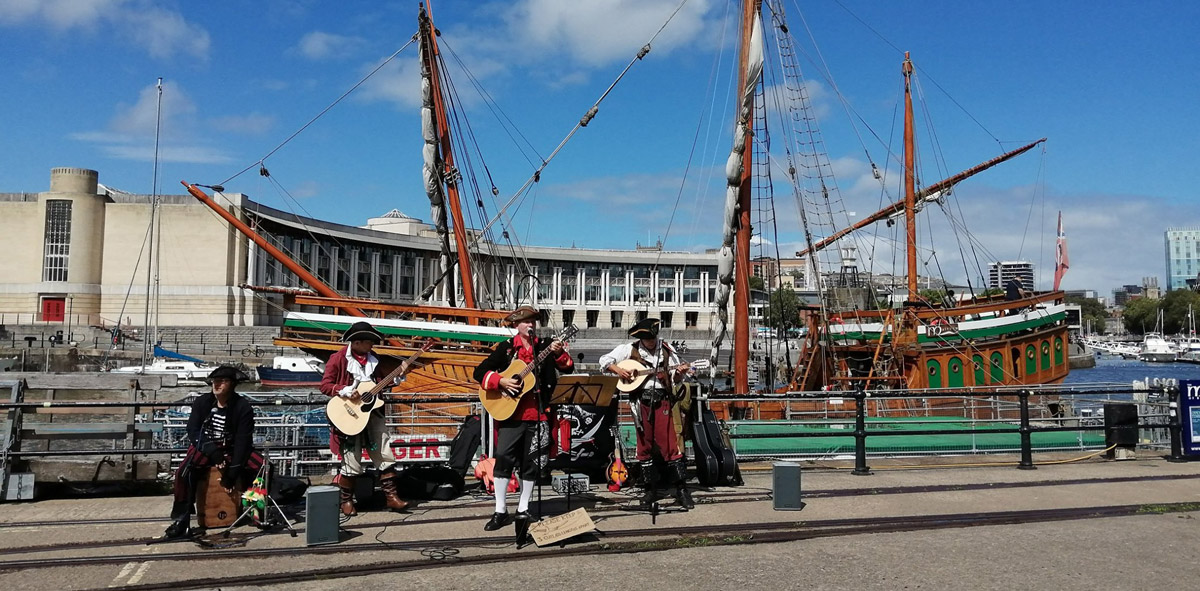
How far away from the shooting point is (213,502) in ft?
24.7

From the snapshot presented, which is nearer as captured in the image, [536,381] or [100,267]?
[536,381]

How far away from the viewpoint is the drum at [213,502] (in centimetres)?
747

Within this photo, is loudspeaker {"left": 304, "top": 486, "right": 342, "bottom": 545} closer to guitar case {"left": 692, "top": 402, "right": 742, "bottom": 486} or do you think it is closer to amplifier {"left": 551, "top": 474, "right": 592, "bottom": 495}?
amplifier {"left": 551, "top": 474, "right": 592, "bottom": 495}

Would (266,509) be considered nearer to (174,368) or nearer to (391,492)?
(391,492)

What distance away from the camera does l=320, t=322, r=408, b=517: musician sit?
8.12 m

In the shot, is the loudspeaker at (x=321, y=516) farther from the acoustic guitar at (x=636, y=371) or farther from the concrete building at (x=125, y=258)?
the concrete building at (x=125, y=258)

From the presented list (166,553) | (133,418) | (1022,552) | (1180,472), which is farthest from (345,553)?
(1180,472)

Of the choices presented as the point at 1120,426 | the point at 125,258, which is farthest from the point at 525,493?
the point at 125,258

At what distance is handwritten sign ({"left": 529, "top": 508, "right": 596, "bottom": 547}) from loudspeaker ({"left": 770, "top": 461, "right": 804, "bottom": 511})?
2186 mm

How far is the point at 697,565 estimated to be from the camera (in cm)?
652

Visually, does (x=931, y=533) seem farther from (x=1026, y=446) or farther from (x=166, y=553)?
(x=166, y=553)

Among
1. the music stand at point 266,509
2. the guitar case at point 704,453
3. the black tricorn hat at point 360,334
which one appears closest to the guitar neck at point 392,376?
the black tricorn hat at point 360,334

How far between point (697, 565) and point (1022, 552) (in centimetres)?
268

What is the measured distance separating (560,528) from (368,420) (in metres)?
2.22
